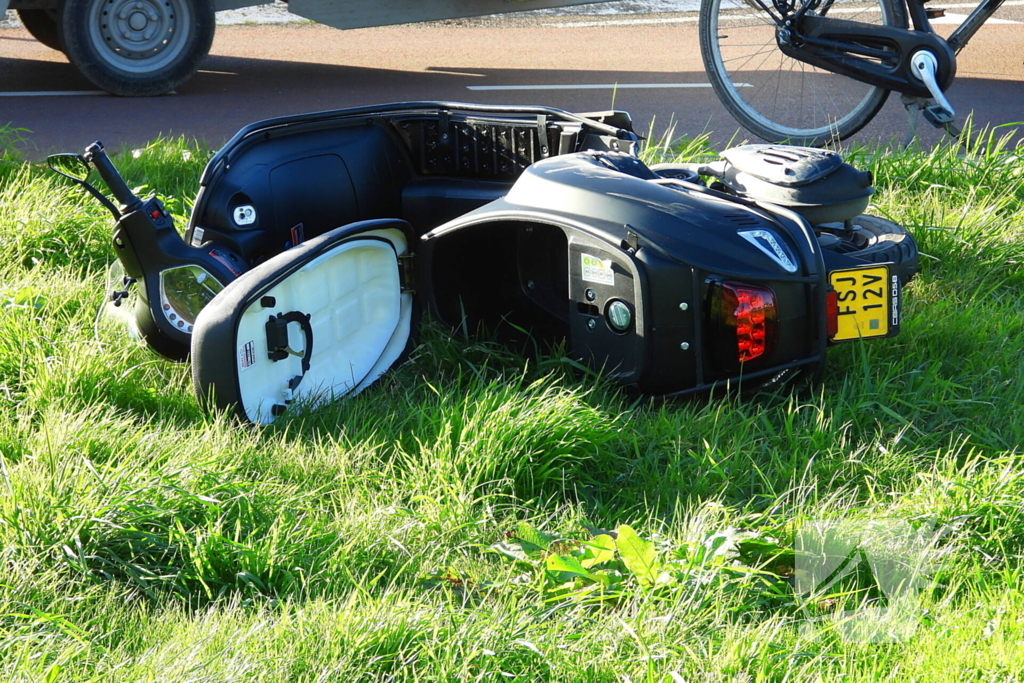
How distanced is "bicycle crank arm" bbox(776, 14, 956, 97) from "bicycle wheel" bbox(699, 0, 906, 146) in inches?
8.3

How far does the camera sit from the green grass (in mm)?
1939

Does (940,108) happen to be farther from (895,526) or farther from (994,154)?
(895,526)

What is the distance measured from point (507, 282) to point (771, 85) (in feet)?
8.70

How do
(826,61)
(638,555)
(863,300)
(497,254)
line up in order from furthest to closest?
(826,61) → (497,254) → (863,300) → (638,555)

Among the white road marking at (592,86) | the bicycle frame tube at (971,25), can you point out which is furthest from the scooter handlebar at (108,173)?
the white road marking at (592,86)

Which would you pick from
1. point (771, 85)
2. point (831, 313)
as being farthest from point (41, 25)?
point (831, 313)

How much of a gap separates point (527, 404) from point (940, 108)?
2704 mm

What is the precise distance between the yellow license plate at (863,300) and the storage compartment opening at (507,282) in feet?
2.58

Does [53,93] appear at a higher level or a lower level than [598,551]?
higher

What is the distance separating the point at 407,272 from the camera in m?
3.12

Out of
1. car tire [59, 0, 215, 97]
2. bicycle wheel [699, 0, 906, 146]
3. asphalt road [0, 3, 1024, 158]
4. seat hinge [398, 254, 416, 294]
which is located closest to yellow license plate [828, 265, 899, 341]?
seat hinge [398, 254, 416, 294]

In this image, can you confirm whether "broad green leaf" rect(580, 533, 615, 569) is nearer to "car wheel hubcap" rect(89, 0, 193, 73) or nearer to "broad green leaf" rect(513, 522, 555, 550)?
"broad green leaf" rect(513, 522, 555, 550)

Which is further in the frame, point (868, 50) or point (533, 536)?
point (868, 50)

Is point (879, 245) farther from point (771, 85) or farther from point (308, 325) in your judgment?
point (771, 85)
